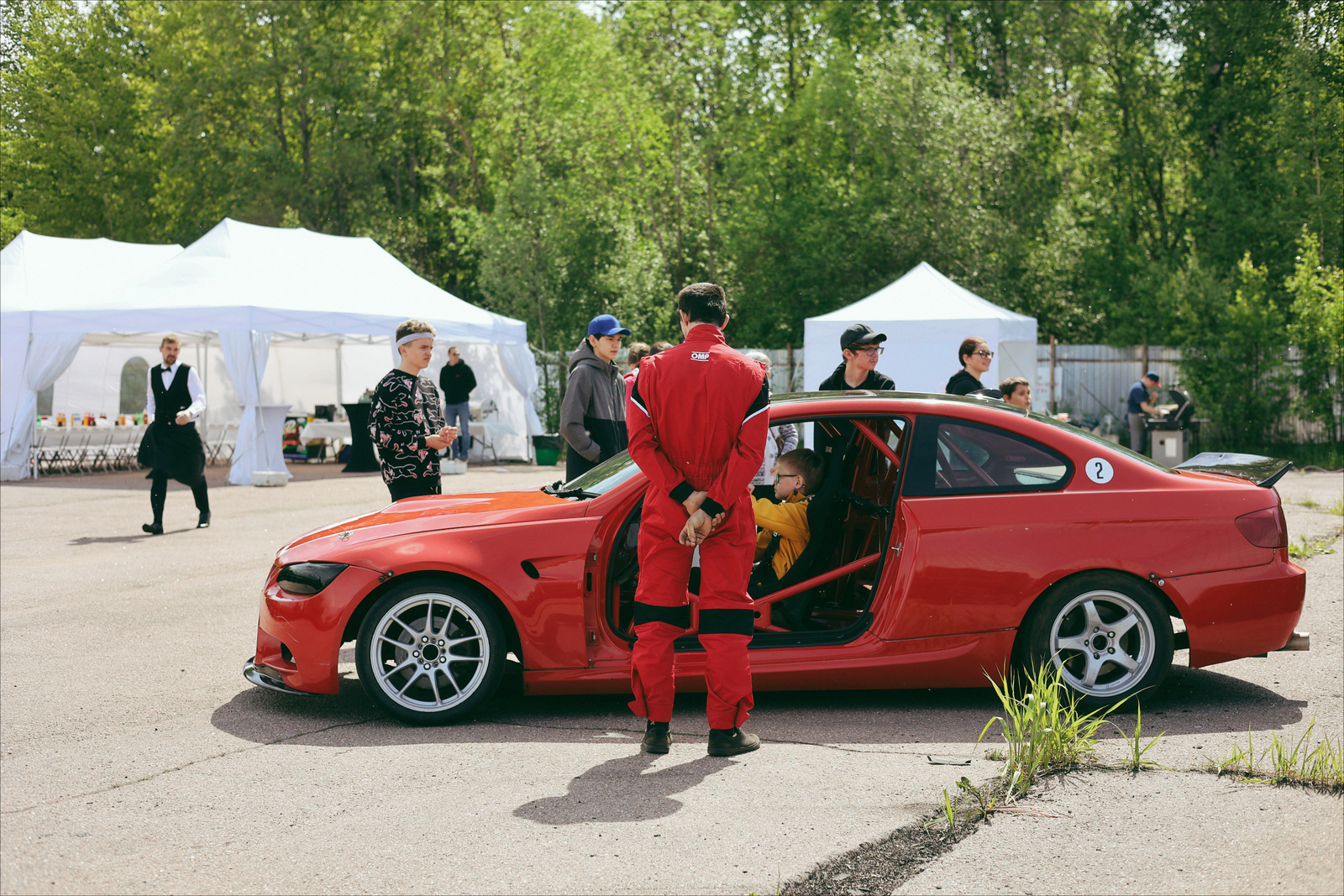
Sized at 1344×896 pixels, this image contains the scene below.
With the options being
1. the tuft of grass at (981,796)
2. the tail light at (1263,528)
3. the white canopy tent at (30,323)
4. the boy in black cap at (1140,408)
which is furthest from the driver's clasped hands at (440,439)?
the boy in black cap at (1140,408)

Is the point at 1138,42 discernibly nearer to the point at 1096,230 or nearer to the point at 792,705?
the point at 1096,230

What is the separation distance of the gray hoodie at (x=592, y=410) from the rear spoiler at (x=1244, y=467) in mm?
3935

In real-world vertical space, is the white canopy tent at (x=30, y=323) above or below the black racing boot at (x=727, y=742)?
above

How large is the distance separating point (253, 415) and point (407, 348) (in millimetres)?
12884

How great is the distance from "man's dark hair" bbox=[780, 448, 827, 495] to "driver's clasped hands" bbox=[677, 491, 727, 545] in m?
1.27

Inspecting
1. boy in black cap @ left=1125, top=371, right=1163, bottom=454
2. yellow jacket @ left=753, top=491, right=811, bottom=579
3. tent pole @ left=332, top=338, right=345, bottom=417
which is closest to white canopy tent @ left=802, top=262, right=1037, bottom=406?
boy in black cap @ left=1125, top=371, right=1163, bottom=454

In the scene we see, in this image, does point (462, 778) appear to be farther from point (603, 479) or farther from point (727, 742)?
point (603, 479)

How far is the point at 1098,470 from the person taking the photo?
17.4 feet

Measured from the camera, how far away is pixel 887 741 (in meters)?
4.89

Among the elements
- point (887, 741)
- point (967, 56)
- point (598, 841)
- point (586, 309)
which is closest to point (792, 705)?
point (887, 741)

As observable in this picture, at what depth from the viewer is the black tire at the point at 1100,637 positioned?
5.16m

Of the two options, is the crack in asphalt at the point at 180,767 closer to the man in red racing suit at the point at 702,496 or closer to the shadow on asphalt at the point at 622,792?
the shadow on asphalt at the point at 622,792

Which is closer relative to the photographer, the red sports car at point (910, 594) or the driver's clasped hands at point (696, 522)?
the driver's clasped hands at point (696, 522)

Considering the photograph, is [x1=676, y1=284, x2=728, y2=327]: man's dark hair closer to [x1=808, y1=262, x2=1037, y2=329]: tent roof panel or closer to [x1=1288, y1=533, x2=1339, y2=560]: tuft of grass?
[x1=1288, y1=533, x2=1339, y2=560]: tuft of grass
